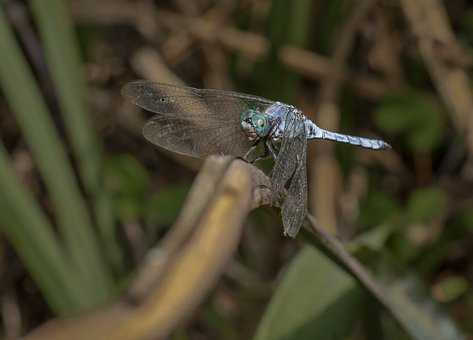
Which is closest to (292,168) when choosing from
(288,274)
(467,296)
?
(288,274)

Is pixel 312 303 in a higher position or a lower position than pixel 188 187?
higher

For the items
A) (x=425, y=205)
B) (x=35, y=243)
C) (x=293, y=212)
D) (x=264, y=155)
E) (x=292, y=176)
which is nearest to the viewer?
(x=293, y=212)

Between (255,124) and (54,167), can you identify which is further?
(54,167)

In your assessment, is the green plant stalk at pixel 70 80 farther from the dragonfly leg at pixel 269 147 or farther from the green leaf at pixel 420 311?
the green leaf at pixel 420 311

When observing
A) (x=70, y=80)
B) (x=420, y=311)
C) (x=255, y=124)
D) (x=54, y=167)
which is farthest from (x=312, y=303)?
(x=70, y=80)

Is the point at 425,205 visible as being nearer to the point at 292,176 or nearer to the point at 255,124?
the point at 255,124

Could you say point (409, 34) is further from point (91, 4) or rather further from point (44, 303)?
Result: point (44, 303)
